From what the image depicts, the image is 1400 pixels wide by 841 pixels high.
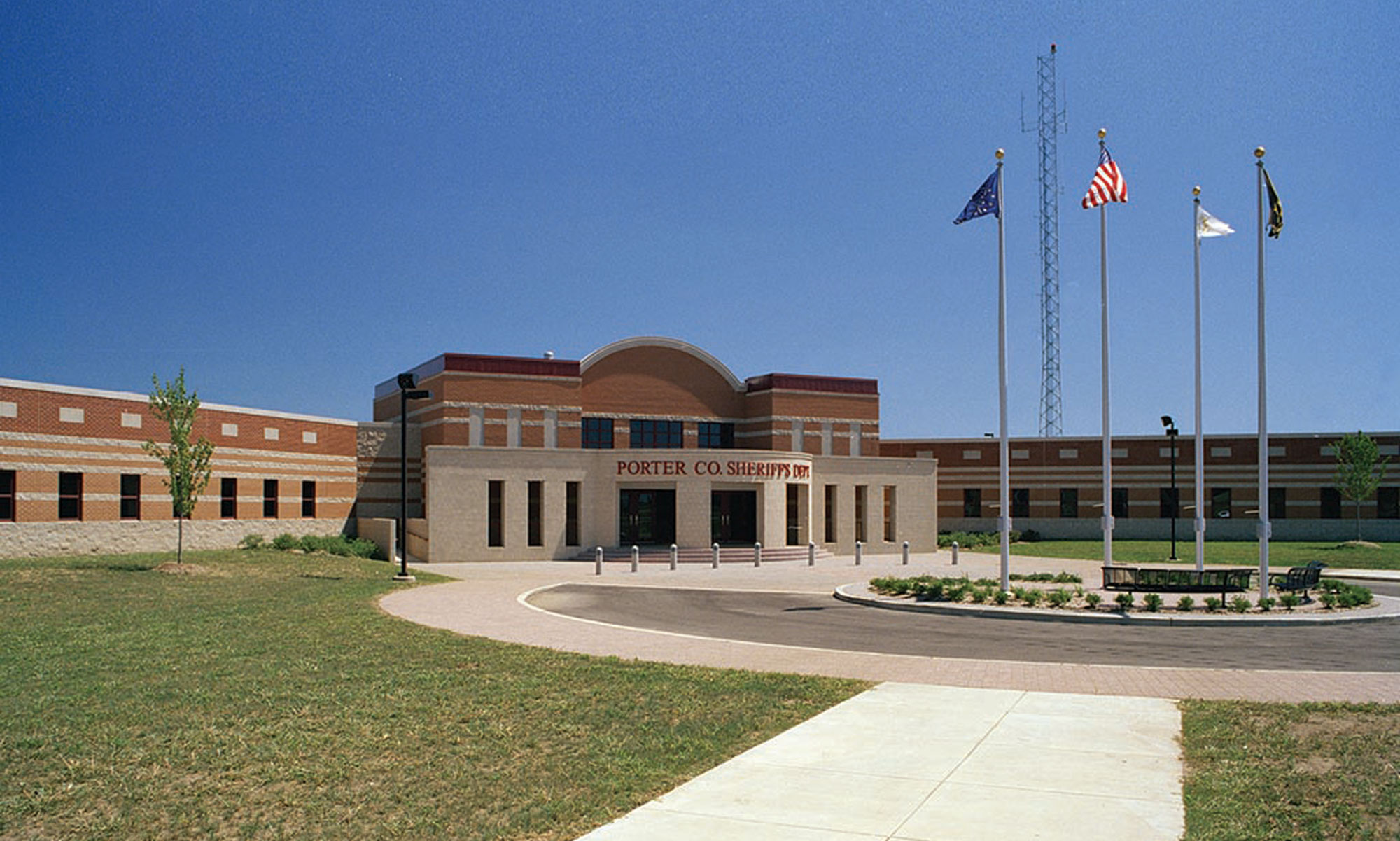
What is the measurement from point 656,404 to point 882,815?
42.4 metres

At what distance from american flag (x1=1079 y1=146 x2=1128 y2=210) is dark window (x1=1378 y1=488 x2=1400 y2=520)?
1805 inches

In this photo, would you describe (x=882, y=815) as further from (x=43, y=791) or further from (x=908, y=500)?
(x=908, y=500)

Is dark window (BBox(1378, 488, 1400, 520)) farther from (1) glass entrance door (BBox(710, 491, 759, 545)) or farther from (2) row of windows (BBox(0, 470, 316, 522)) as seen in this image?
(2) row of windows (BBox(0, 470, 316, 522))

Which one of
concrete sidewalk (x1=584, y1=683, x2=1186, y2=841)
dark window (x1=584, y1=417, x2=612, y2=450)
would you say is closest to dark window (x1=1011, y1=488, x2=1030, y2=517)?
dark window (x1=584, y1=417, x2=612, y2=450)

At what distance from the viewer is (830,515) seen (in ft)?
158

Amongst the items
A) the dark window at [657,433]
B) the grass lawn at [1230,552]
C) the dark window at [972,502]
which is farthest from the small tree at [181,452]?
the dark window at [972,502]

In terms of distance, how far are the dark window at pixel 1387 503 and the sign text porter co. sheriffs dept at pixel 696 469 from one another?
39.0 metres

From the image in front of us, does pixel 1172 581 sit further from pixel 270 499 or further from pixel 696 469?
pixel 270 499

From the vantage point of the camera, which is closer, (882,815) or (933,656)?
(882,815)

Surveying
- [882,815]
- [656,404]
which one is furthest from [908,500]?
[882,815]

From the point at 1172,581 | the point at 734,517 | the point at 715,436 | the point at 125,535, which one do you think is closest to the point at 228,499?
the point at 125,535

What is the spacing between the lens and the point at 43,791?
8133 millimetres

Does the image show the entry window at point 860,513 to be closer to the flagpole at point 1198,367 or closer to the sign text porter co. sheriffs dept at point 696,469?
the sign text porter co. sheriffs dept at point 696,469

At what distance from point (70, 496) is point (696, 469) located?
2211 centimetres
